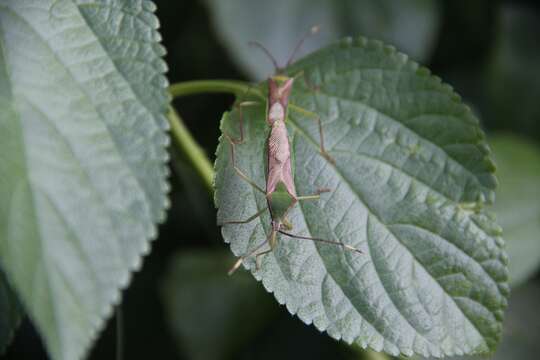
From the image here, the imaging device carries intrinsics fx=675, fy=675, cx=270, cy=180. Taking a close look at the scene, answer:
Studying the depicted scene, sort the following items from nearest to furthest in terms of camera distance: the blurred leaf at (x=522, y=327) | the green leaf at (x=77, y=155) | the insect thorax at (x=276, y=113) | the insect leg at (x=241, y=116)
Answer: the green leaf at (x=77, y=155) → the insect leg at (x=241, y=116) → the insect thorax at (x=276, y=113) → the blurred leaf at (x=522, y=327)

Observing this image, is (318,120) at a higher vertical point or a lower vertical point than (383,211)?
higher

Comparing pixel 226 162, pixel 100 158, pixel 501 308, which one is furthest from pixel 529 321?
pixel 100 158

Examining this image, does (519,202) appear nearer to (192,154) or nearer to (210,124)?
(210,124)

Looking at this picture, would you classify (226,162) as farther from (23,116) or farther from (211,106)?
(211,106)

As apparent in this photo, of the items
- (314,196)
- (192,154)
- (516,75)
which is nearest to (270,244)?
(314,196)

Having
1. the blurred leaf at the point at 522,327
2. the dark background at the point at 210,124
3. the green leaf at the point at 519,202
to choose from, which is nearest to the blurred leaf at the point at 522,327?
the blurred leaf at the point at 522,327

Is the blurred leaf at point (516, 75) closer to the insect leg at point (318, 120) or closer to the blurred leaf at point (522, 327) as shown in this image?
the blurred leaf at point (522, 327)
